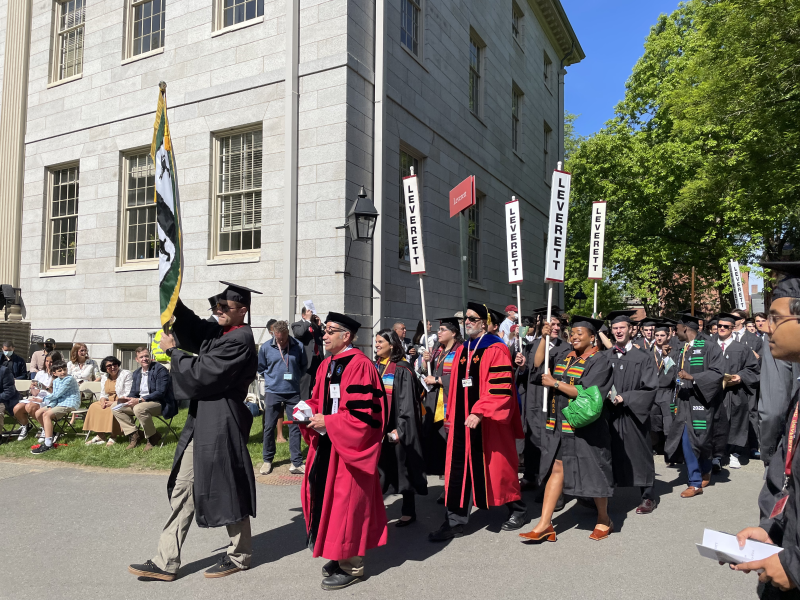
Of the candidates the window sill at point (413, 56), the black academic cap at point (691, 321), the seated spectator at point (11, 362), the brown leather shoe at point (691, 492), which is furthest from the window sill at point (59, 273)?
the brown leather shoe at point (691, 492)

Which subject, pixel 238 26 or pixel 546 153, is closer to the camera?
pixel 238 26

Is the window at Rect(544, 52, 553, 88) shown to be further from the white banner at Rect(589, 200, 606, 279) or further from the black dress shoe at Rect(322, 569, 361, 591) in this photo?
the black dress shoe at Rect(322, 569, 361, 591)

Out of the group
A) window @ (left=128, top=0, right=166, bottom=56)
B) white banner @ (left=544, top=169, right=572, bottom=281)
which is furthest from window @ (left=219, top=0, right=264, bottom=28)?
white banner @ (left=544, top=169, right=572, bottom=281)

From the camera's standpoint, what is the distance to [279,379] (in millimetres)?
8891

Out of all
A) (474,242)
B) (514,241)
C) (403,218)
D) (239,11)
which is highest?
(239,11)

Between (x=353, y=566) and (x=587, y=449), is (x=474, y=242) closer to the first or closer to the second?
(x=587, y=449)

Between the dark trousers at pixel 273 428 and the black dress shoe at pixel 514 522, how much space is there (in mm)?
3312

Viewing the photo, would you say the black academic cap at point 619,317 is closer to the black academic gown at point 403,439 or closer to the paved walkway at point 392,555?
the paved walkway at point 392,555

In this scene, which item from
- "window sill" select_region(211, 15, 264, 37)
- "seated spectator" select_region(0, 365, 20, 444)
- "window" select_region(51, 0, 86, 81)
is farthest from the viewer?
"window" select_region(51, 0, 86, 81)

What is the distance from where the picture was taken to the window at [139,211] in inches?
581

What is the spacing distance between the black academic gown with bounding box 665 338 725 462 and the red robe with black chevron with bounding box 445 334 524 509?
289 centimetres

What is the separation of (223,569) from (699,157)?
75.5ft

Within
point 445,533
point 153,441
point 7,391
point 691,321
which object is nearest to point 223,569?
point 445,533

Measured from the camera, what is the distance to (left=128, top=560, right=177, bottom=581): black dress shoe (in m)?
4.60
